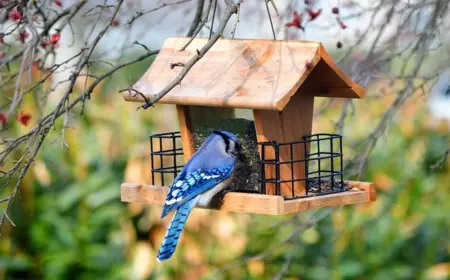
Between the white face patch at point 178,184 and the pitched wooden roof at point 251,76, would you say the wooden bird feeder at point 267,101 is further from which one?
the white face patch at point 178,184

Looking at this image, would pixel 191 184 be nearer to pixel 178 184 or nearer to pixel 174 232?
pixel 178 184

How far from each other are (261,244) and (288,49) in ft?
9.88

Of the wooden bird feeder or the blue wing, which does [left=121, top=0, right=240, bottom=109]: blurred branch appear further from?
the blue wing

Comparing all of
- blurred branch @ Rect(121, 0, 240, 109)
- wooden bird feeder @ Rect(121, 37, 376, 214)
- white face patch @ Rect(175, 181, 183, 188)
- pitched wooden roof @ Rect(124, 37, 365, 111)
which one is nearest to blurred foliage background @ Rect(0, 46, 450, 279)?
wooden bird feeder @ Rect(121, 37, 376, 214)

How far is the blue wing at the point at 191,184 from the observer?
351cm

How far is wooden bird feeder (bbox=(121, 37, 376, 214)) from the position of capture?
336 centimetres

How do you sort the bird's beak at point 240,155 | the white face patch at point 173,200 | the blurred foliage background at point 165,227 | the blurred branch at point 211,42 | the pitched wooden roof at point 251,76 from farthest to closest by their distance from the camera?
the blurred foliage background at point 165,227
the bird's beak at point 240,155
the white face patch at point 173,200
the pitched wooden roof at point 251,76
the blurred branch at point 211,42

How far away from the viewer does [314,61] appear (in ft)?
11.2

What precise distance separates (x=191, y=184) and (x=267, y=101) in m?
0.58

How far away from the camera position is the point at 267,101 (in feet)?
10.6

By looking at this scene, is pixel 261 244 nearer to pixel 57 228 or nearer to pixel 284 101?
pixel 57 228

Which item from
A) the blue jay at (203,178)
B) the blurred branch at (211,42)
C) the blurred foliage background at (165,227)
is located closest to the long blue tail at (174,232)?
the blue jay at (203,178)

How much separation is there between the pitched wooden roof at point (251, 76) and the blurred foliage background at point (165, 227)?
2465mm

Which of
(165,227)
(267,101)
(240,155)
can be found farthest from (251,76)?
(165,227)
